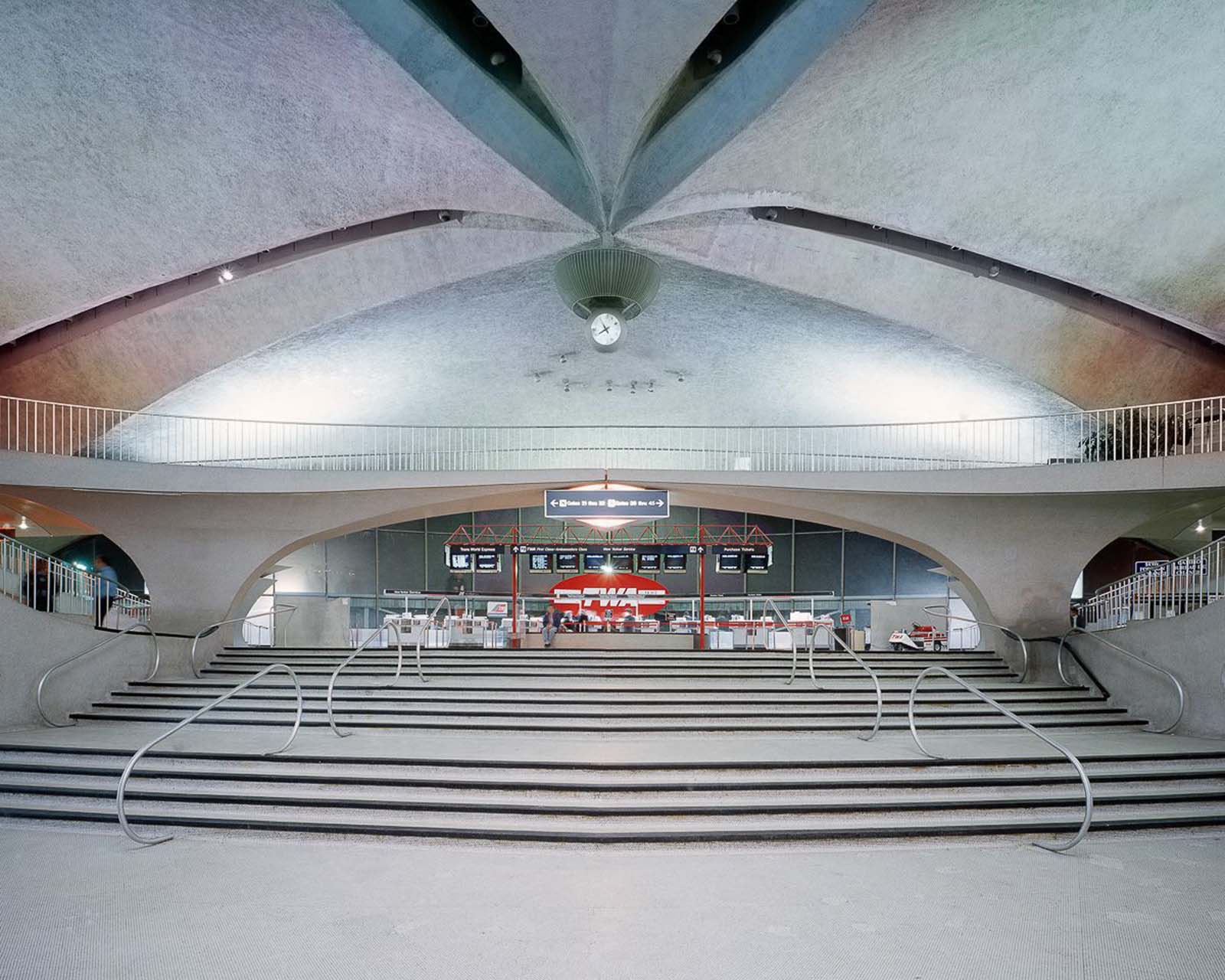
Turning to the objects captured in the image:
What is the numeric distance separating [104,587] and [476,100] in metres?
12.2

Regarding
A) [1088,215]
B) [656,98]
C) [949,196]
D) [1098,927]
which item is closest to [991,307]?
[1088,215]

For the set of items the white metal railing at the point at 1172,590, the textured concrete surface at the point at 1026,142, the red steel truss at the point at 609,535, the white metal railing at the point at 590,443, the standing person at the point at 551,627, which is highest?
the textured concrete surface at the point at 1026,142

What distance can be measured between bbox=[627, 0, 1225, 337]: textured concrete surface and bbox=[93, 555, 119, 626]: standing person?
10.6 meters

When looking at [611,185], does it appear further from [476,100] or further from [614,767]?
[614,767]

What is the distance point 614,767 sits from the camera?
281 inches

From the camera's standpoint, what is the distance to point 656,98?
33.7 feet

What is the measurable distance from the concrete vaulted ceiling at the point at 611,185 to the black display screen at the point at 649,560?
4.60 m

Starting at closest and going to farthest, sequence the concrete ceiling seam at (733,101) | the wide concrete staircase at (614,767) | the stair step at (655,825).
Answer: the stair step at (655,825)
the wide concrete staircase at (614,767)
the concrete ceiling seam at (733,101)

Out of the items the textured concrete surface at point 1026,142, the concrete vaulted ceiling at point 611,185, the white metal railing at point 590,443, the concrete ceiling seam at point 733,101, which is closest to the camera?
the textured concrete surface at point 1026,142

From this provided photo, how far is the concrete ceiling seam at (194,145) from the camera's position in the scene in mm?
9203

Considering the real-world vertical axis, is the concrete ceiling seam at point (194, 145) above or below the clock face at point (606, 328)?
above

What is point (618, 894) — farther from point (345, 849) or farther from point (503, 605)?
point (503, 605)

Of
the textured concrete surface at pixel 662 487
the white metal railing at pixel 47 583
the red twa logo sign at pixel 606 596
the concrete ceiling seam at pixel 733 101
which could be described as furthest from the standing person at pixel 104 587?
the concrete ceiling seam at pixel 733 101

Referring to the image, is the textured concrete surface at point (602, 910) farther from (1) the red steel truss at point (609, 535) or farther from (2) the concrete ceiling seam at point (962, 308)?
(1) the red steel truss at point (609, 535)
